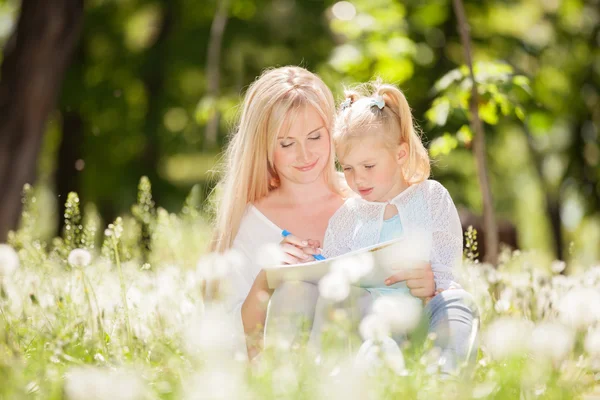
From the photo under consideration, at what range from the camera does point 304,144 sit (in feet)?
11.7

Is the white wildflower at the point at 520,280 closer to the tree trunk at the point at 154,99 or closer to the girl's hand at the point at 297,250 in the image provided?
the girl's hand at the point at 297,250

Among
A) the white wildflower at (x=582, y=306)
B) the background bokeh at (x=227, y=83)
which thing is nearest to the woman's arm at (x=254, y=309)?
the white wildflower at (x=582, y=306)

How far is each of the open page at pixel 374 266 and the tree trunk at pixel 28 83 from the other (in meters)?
4.88

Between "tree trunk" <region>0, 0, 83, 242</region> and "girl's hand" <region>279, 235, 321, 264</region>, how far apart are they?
4512 millimetres

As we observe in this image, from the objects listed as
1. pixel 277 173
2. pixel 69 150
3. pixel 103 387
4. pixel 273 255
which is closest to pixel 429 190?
pixel 273 255

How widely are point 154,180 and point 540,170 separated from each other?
5894 millimetres

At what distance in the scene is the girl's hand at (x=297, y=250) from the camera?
3.21m

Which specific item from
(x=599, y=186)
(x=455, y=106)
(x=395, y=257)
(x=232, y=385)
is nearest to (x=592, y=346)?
(x=395, y=257)

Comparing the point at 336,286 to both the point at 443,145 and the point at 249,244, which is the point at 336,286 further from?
the point at 443,145

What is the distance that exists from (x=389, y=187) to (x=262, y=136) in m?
0.72

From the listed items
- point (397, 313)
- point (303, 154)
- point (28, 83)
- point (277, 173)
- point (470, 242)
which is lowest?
point (470, 242)

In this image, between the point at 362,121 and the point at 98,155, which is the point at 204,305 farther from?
the point at 98,155

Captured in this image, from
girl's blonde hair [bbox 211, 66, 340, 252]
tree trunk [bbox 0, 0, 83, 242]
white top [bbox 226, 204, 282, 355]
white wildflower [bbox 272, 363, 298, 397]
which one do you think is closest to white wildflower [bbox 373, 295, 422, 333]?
white wildflower [bbox 272, 363, 298, 397]

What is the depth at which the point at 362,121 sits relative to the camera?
10.5 ft
